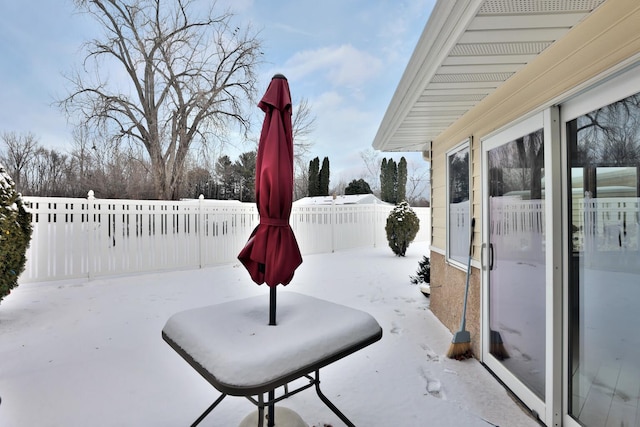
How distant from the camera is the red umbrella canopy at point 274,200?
1.72 m

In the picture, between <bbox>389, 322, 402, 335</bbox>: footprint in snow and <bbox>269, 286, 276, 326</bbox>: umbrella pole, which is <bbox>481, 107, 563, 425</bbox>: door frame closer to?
<bbox>389, 322, 402, 335</bbox>: footprint in snow

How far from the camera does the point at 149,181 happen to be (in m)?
14.1

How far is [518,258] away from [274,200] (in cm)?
191

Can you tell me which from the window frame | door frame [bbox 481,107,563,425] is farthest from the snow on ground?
the window frame

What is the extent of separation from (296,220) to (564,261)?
23.7 ft

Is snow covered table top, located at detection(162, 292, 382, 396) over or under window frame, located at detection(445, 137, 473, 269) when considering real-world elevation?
under

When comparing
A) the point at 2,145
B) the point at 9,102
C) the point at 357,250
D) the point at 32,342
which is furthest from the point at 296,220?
the point at 2,145

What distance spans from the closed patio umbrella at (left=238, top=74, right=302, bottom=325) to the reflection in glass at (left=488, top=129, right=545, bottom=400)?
1654 millimetres

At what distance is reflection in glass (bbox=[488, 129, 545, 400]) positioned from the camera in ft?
7.00

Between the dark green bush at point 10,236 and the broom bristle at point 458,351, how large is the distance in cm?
466

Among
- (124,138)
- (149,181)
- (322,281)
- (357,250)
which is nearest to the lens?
(322,281)

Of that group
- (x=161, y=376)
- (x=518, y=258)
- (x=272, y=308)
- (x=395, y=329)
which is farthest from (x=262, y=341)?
(x=395, y=329)

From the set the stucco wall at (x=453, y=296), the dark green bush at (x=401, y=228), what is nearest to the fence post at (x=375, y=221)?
the dark green bush at (x=401, y=228)

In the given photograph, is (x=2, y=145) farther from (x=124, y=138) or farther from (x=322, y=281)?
(x=322, y=281)
